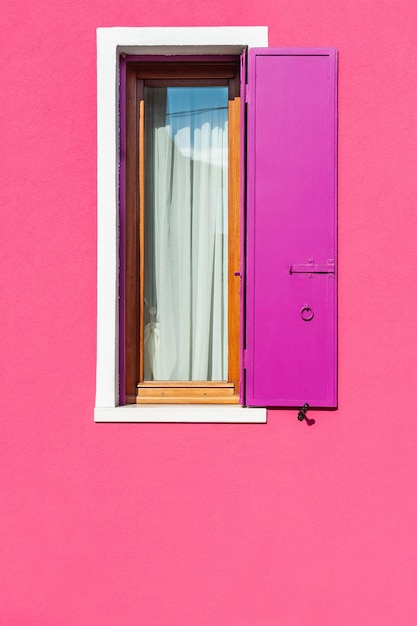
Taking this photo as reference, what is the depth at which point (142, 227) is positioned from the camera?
353 centimetres

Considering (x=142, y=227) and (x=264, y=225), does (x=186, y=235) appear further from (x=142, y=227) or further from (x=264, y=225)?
(x=264, y=225)

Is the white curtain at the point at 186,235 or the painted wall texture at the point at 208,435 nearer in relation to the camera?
the painted wall texture at the point at 208,435

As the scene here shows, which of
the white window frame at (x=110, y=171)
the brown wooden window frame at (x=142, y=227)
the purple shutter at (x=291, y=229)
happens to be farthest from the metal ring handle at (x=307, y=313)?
the white window frame at (x=110, y=171)

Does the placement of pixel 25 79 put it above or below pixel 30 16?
below

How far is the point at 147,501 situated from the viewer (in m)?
3.31

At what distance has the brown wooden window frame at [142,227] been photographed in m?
3.49

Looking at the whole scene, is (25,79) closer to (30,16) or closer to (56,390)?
(30,16)

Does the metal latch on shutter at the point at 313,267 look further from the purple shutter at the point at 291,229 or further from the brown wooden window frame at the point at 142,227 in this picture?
the brown wooden window frame at the point at 142,227

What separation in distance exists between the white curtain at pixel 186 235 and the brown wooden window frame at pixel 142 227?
0.17 feet

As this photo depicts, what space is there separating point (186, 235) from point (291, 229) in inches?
24.4

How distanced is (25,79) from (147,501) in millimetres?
2327

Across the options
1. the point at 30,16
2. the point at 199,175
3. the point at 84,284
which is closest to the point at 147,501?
the point at 84,284

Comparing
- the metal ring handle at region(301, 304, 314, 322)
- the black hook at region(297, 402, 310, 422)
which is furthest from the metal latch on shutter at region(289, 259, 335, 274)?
the black hook at region(297, 402, 310, 422)

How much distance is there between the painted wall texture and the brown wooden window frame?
0.71ft
